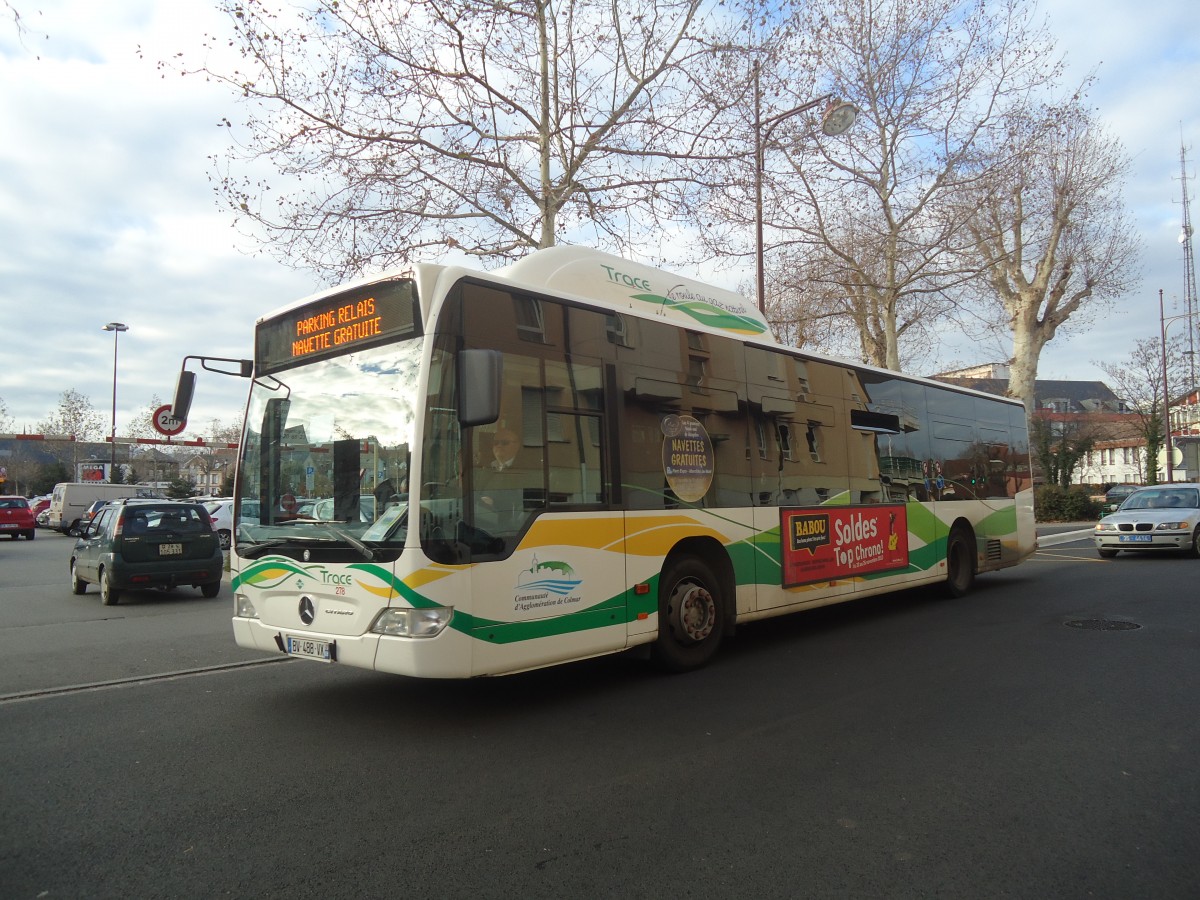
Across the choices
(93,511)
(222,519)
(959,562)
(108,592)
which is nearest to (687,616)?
(959,562)

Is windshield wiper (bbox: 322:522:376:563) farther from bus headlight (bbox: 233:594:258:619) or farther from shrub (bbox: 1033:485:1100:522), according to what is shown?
shrub (bbox: 1033:485:1100:522)

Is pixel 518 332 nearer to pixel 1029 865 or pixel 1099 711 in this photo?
pixel 1029 865

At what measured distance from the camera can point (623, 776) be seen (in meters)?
4.64

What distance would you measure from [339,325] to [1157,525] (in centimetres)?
1751

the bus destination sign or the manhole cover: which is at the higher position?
Result: the bus destination sign

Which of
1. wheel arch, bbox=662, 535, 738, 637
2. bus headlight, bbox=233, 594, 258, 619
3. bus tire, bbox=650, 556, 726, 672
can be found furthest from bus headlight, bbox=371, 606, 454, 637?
wheel arch, bbox=662, 535, 738, 637

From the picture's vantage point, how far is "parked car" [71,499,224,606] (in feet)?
44.1

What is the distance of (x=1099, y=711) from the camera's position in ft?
19.0

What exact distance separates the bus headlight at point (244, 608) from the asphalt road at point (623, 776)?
70 cm

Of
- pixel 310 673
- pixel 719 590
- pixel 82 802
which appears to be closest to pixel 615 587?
pixel 719 590

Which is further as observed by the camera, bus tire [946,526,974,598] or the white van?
the white van

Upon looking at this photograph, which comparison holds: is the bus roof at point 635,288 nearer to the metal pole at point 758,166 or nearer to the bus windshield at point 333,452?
the bus windshield at point 333,452

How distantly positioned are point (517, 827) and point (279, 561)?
3.06 meters

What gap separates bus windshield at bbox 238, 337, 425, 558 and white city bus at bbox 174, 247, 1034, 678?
0.7 inches
